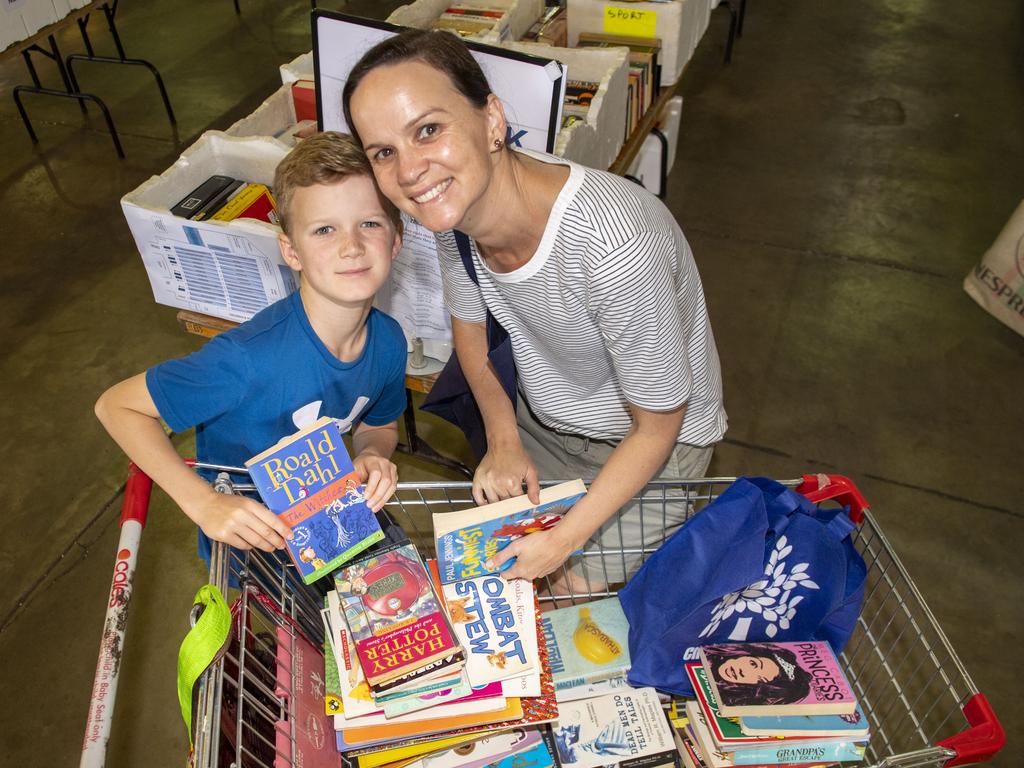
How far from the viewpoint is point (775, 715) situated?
1558 mm

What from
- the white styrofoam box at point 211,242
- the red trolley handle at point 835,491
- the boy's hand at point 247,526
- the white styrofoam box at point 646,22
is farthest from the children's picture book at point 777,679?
the white styrofoam box at point 646,22

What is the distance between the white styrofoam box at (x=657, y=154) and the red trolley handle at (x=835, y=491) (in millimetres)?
2903

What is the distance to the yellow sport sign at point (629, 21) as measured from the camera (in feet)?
11.1

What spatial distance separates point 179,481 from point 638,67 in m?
2.56

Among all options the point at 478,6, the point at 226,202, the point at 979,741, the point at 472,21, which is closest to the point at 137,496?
the point at 226,202

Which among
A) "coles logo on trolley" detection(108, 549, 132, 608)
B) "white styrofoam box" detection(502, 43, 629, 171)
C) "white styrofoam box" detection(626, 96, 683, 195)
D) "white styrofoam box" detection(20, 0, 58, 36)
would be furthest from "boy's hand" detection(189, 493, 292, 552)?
"white styrofoam box" detection(20, 0, 58, 36)

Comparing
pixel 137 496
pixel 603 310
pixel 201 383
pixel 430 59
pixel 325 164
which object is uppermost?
pixel 430 59

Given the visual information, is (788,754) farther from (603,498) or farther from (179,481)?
(179,481)

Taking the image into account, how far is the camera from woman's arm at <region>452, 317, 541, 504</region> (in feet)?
5.88

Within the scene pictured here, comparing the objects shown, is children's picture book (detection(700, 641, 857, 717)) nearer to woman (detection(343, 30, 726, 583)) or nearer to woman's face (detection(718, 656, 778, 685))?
woman's face (detection(718, 656, 778, 685))

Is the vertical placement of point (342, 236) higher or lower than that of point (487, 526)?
higher

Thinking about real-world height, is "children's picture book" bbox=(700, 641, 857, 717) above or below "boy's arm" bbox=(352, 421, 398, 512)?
below

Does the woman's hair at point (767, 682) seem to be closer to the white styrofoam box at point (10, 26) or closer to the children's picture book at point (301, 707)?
the children's picture book at point (301, 707)

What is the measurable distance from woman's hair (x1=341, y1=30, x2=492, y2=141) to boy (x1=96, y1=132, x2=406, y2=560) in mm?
185
